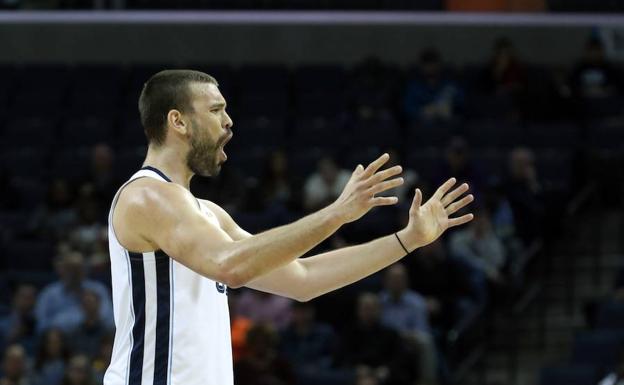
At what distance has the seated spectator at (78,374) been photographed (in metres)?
11.1

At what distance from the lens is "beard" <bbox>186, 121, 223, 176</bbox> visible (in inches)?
186

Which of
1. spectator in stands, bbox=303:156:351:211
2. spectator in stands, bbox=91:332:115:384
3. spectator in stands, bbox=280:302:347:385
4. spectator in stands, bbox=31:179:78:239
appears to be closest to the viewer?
spectator in stands, bbox=91:332:115:384

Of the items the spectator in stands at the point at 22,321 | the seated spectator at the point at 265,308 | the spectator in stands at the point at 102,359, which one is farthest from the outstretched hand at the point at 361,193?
the spectator in stands at the point at 22,321

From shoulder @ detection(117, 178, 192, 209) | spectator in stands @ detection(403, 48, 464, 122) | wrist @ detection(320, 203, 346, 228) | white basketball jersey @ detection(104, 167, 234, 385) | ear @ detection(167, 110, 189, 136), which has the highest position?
spectator in stands @ detection(403, 48, 464, 122)

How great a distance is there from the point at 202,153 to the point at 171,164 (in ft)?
0.40

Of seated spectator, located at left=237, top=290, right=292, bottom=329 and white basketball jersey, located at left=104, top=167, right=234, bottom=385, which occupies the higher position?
seated spectator, located at left=237, top=290, right=292, bottom=329

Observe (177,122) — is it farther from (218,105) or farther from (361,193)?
(361,193)

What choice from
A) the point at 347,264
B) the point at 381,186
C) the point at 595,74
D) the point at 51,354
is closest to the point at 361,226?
the point at 51,354

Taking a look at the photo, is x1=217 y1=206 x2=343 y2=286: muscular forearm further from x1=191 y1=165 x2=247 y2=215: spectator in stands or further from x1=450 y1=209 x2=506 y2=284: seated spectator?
x1=191 y1=165 x2=247 y2=215: spectator in stands

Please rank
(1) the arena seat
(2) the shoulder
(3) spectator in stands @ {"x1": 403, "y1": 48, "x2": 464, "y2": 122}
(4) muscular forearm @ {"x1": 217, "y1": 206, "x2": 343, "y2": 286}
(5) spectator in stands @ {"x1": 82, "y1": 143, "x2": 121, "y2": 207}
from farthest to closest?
(3) spectator in stands @ {"x1": 403, "y1": 48, "x2": 464, "y2": 122} < (5) spectator in stands @ {"x1": 82, "y1": 143, "x2": 121, "y2": 207} < (1) the arena seat < (2) the shoulder < (4) muscular forearm @ {"x1": 217, "y1": 206, "x2": 343, "y2": 286}

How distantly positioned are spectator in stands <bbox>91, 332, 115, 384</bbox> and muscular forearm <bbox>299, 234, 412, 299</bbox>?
255 inches

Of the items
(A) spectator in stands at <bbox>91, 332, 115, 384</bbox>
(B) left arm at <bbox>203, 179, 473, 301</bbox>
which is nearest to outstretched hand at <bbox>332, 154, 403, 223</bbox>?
(B) left arm at <bbox>203, 179, 473, 301</bbox>

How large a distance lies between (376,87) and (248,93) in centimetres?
164

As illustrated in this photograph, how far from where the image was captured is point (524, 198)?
13.6 m
